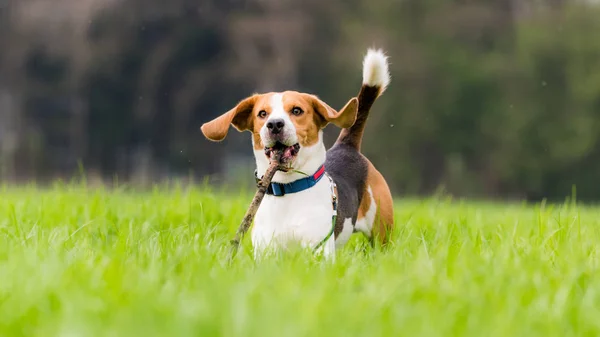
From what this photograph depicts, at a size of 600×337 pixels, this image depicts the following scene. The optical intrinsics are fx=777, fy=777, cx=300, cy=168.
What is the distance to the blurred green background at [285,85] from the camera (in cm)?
2495

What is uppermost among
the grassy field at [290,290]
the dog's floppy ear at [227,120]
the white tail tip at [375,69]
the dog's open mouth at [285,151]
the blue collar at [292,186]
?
the white tail tip at [375,69]

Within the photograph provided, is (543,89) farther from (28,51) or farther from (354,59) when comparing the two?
(28,51)

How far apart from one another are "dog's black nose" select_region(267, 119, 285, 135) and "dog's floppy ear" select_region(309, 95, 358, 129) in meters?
0.43

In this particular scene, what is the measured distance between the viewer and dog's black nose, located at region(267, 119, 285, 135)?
3.87 metres

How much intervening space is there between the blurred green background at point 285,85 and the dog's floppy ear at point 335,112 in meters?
19.9

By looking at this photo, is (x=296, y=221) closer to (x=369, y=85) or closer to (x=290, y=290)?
(x=290, y=290)

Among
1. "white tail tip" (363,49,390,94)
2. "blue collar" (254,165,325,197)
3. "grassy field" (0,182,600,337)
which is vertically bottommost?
"grassy field" (0,182,600,337)

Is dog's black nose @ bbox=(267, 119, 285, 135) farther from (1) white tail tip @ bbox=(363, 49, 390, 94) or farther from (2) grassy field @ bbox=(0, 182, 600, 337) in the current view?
(1) white tail tip @ bbox=(363, 49, 390, 94)

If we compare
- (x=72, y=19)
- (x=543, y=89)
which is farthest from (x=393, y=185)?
(x=72, y=19)

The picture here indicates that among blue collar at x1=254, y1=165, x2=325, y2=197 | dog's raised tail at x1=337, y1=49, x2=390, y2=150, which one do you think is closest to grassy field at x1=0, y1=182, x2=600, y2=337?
blue collar at x1=254, y1=165, x2=325, y2=197

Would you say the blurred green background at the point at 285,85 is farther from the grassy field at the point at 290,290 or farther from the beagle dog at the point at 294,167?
the grassy field at the point at 290,290

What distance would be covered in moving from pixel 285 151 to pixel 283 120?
0.20 m

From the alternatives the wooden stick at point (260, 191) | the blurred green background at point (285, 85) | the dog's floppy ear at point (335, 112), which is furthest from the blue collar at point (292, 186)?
the blurred green background at point (285, 85)

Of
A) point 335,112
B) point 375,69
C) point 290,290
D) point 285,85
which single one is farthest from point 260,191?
point 285,85
